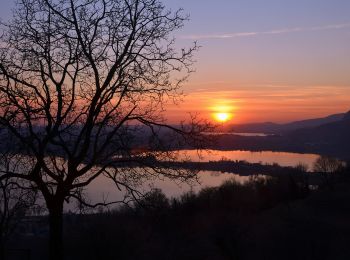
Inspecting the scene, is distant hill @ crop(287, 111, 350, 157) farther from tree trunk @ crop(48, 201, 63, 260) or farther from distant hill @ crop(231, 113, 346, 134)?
tree trunk @ crop(48, 201, 63, 260)

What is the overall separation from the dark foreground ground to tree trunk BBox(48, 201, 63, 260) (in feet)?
15.6

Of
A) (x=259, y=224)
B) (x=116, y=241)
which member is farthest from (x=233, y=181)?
(x=116, y=241)

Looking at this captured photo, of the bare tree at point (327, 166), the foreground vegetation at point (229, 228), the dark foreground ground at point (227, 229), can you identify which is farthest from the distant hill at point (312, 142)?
the dark foreground ground at point (227, 229)

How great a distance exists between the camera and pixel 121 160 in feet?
21.6

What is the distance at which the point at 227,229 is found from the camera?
27078 mm

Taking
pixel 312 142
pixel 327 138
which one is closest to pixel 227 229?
pixel 312 142

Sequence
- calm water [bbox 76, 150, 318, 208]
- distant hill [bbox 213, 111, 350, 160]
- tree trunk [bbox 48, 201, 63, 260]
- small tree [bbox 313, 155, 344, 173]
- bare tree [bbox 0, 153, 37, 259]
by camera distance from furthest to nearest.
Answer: distant hill [bbox 213, 111, 350, 160] < small tree [bbox 313, 155, 344, 173] < calm water [bbox 76, 150, 318, 208] < bare tree [bbox 0, 153, 37, 259] < tree trunk [bbox 48, 201, 63, 260]

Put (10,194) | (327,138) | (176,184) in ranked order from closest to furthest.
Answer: (176,184), (10,194), (327,138)

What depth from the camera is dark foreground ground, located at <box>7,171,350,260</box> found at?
80.3ft

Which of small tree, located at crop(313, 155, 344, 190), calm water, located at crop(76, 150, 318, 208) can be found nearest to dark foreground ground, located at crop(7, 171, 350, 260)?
calm water, located at crop(76, 150, 318, 208)

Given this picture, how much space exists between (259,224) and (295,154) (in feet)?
201

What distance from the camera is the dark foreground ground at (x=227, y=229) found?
24.5 metres

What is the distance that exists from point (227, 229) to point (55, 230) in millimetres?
21696

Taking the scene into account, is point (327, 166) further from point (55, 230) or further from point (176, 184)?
point (55, 230)
